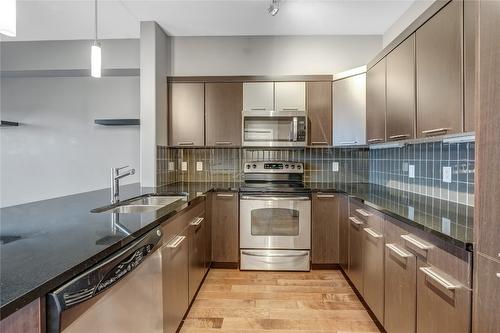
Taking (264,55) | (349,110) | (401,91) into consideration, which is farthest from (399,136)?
(264,55)

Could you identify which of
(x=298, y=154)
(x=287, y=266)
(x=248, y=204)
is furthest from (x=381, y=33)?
(x=287, y=266)

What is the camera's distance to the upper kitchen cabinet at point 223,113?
3.20 m

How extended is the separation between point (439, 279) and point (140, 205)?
6.27 ft

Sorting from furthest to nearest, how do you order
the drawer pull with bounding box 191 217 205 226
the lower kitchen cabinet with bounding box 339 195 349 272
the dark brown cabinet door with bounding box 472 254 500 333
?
the lower kitchen cabinet with bounding box 339 195 349 272 < the drawer pull with bounding box 191 217 205 226 < the dark brown cabinet door with bounding box 472 254 500 333

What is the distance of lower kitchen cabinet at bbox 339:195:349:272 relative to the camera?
271 centimetres

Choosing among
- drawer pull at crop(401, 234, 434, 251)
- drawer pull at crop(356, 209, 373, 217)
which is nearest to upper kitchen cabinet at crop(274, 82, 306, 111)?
drawer pull at crop(356, 209, 373, 217)

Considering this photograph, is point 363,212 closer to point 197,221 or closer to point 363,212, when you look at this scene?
point 363,212

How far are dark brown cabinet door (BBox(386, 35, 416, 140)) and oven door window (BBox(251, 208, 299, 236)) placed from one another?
3.99 ft

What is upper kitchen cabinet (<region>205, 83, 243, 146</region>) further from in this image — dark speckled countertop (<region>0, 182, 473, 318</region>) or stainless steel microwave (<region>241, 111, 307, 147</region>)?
dark speckled countertop (<region>0, 182, 473, 318</region>)

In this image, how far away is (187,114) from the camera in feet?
10.7

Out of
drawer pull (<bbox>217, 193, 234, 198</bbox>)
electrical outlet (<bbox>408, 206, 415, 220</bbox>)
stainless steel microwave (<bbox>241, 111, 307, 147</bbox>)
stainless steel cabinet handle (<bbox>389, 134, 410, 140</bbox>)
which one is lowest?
drawer pull (<bbox>217, 193, 234, 198</bbox>)

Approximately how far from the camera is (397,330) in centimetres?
162

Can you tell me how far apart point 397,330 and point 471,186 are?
0.98 m

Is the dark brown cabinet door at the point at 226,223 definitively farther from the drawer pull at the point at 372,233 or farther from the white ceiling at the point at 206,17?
the white ceiling at the point at 206,17
